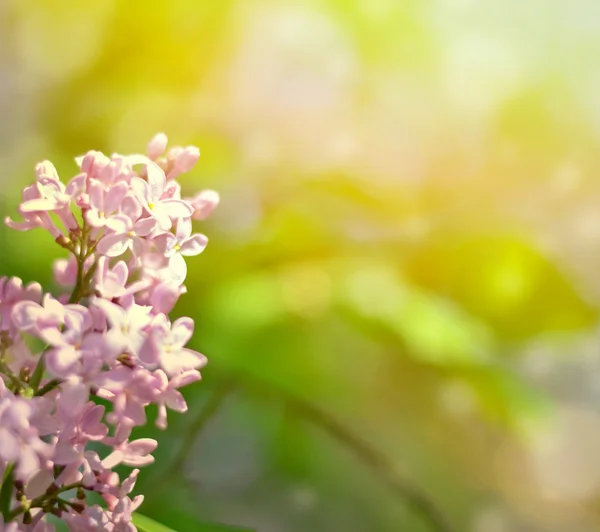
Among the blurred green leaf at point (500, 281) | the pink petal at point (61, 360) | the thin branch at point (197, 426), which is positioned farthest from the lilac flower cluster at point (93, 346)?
the blurred green leaf at point (500, 281)

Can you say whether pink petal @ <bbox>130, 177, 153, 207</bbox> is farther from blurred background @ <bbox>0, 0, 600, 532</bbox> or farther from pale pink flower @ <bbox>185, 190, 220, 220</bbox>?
blurred background @ <bbox>0, 0, 600, 532</bbox>

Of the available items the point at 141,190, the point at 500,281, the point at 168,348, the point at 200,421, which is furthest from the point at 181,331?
the point at 500,281

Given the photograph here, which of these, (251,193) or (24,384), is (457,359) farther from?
(24,384)

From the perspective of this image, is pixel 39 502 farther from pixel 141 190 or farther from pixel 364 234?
pixel 364 234

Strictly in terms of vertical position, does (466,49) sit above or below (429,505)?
above

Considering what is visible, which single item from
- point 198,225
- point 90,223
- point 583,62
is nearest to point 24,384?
point 90,223

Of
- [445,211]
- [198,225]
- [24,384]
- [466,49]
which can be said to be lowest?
[24,384]
